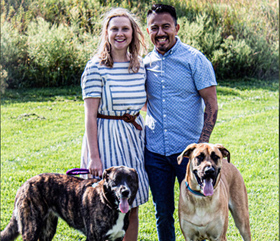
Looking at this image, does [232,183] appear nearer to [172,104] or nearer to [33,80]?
[172,104]

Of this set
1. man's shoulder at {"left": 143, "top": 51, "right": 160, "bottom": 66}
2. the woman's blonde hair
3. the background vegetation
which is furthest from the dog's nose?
the background vegetation

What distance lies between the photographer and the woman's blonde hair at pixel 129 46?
11.1 ft

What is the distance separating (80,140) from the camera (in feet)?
28.6

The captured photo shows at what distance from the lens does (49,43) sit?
13.4m

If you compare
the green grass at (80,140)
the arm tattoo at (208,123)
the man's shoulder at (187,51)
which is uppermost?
the man's shoulder at (187,51)

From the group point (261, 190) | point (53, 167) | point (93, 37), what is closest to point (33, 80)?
point (93, 37)

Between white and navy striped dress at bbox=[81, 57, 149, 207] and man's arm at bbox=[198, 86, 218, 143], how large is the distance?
Answer: 1.90 ft

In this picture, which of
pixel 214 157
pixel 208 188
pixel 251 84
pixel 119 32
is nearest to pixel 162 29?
pixel 119 32

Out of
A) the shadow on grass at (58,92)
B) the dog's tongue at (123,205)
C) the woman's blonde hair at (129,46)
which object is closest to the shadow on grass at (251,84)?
the shadow on grass at (58,92)

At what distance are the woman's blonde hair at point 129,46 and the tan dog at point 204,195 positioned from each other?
964 mm

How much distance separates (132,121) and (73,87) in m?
10.5

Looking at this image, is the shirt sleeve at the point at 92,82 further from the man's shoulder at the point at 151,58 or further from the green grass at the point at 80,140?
the green grass at the point at 80,140

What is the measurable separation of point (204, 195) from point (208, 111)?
0.78m

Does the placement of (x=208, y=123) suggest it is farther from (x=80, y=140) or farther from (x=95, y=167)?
(x=80, y=140)
